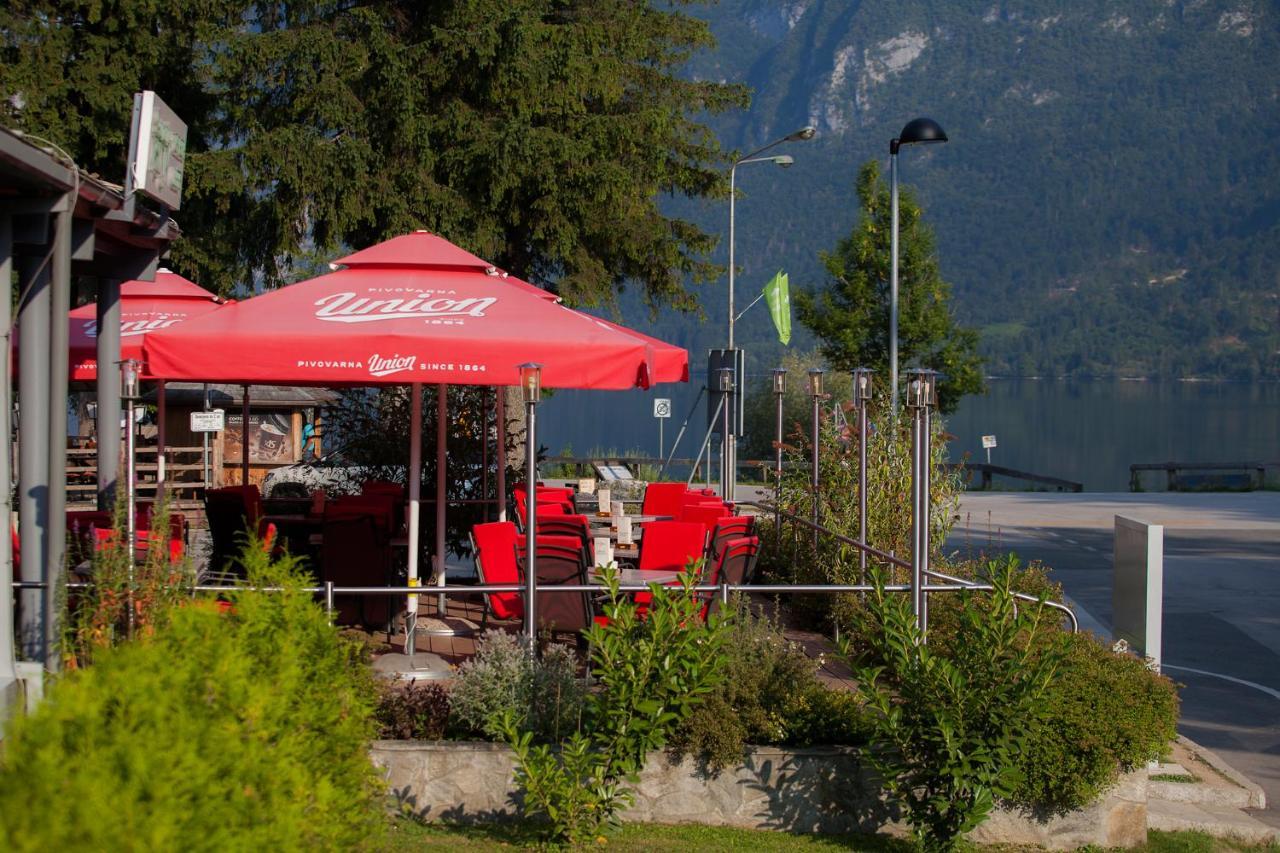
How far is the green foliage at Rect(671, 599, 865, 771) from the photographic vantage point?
20.7 ft

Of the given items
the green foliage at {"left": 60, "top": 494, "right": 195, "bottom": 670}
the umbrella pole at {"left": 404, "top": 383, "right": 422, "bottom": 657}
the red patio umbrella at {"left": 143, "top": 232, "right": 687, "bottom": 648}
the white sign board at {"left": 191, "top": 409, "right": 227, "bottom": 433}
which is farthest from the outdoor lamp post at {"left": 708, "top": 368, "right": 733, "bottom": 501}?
the green foliage at {"left": 60, "top": 494, "right": 195, "bottom": 670}

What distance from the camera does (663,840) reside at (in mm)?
6027

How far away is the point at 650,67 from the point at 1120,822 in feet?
60.7

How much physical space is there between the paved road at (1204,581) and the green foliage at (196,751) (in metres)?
6.27

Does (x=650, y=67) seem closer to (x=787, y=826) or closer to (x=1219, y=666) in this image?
(x=1219, y=666)

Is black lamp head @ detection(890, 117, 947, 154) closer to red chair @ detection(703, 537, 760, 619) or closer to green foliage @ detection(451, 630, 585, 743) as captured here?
red chair @ detection(703, 537, 760, 619)

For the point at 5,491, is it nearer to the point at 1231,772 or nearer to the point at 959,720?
the point at 959,720

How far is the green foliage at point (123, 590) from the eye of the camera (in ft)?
18.8

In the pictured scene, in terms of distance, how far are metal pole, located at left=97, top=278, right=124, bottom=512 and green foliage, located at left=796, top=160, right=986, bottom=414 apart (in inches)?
1366

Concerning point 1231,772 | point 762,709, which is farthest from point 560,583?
point 1231,772

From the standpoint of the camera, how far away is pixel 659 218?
22.5 m

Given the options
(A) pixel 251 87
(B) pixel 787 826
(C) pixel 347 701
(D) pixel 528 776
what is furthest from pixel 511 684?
(A) pixel 251 87

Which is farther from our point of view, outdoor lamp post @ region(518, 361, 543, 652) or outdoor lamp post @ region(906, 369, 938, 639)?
outdoor lamp post @ region(906, 369, 938, 639)

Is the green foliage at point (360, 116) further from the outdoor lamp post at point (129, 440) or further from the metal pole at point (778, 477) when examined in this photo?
the outdoor lamp post at point (129, 440)
